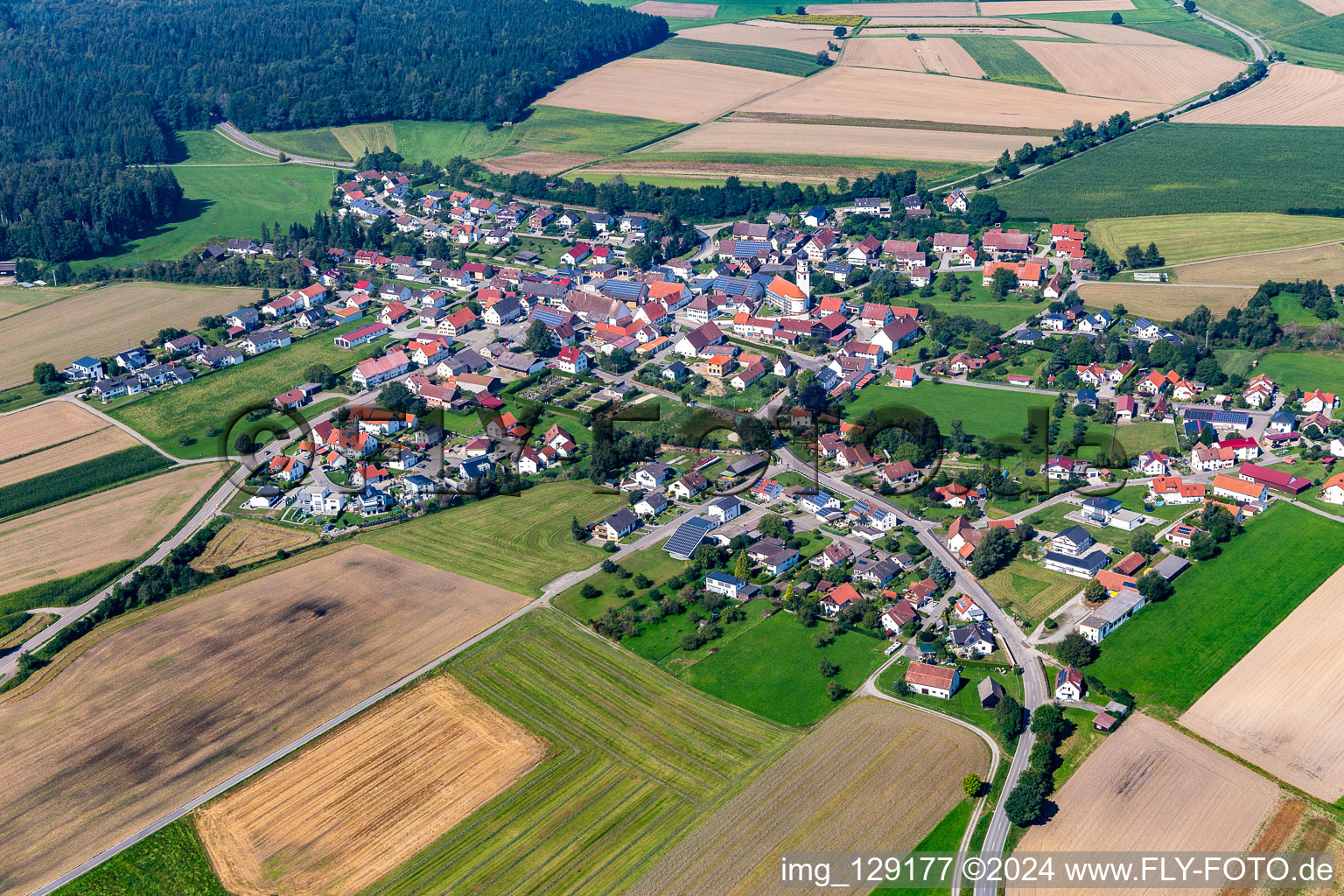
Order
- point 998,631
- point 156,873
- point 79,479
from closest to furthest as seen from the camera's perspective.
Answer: point 156,873 → point 998,631 → point 79,479

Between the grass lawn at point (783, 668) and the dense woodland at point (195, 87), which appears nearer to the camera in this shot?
the grass lawn at point (783, 668)

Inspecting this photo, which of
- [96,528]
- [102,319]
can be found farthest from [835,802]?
[102,319]

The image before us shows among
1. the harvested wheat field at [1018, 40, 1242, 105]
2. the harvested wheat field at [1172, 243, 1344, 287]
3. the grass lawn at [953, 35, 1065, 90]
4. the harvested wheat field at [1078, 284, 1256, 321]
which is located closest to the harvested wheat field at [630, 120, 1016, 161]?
the grass lawn at [953, 35, 1065, 90]

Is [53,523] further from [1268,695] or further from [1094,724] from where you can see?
[1268,695]

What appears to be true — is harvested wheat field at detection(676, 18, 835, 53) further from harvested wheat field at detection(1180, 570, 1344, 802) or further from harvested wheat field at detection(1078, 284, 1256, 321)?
harvested wheat field at detection(1180, 570, 1344, 802)

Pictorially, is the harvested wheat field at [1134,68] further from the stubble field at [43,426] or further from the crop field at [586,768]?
the stubble field at [43,426]

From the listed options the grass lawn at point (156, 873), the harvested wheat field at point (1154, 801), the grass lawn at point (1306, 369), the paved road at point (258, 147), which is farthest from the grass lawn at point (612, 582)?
the paved road at point (258, 147)

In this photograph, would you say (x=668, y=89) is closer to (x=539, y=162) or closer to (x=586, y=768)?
(x=539, y=162)
